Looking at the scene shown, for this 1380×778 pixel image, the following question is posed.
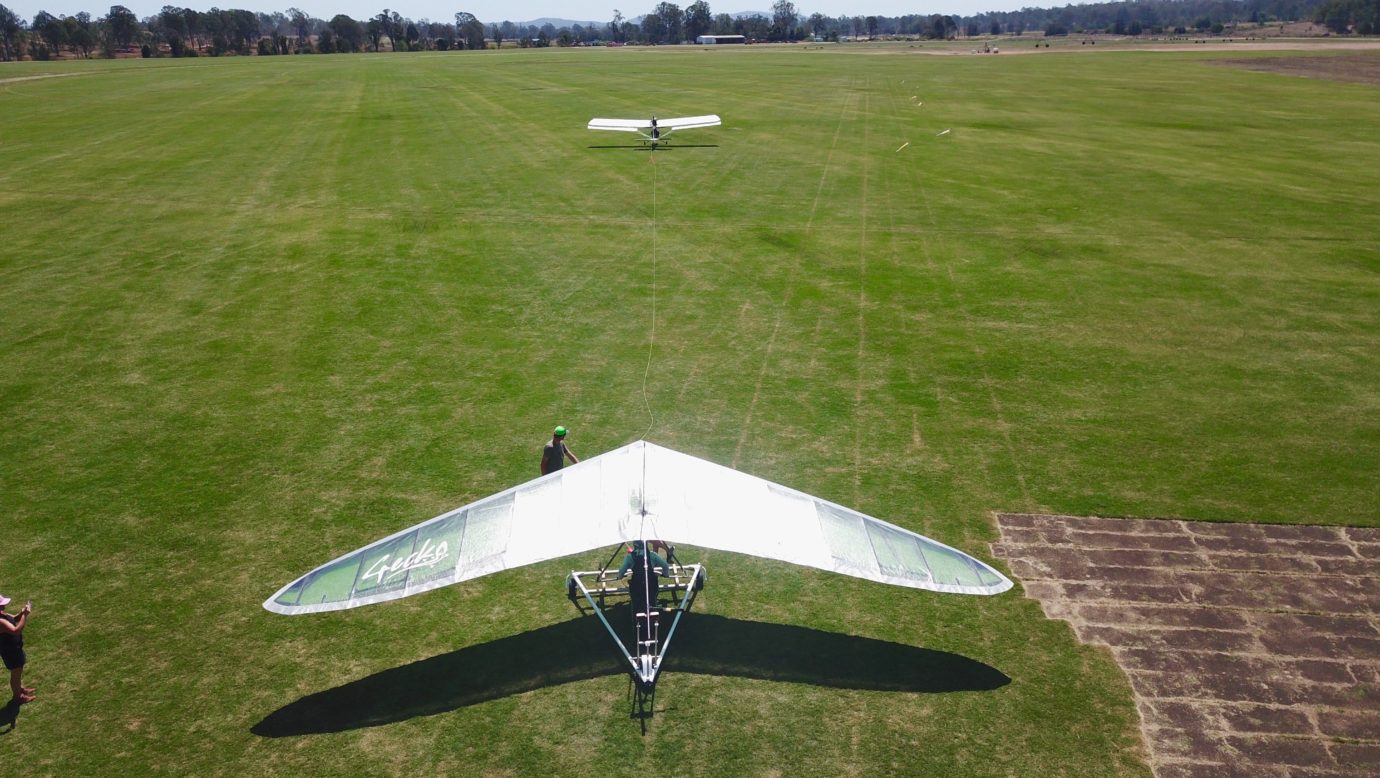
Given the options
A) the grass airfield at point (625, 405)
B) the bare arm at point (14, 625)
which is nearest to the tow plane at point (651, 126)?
the grass airfield at point (625, 405)

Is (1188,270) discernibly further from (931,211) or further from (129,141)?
(129,141)

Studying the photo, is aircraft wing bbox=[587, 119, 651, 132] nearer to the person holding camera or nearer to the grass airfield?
the grass airfield

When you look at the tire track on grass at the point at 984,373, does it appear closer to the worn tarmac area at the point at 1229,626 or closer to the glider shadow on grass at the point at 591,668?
the worn tarmac area at the point at 1229,626

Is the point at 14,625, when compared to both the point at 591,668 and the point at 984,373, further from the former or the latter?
the point at 984,373

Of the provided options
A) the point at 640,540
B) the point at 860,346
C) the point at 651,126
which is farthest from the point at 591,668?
the point at 651,126

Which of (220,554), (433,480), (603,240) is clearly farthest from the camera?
(603,240)

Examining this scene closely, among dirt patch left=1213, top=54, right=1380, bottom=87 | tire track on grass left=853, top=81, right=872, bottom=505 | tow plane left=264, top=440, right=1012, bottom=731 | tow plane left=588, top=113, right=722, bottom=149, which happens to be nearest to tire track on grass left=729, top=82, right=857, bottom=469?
tire track on grass left=853, top=81, right=872, bottom=505

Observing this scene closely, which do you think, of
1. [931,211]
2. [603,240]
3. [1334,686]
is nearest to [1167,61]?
[931,211]

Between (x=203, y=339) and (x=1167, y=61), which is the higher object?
(x=1167, y=61)
